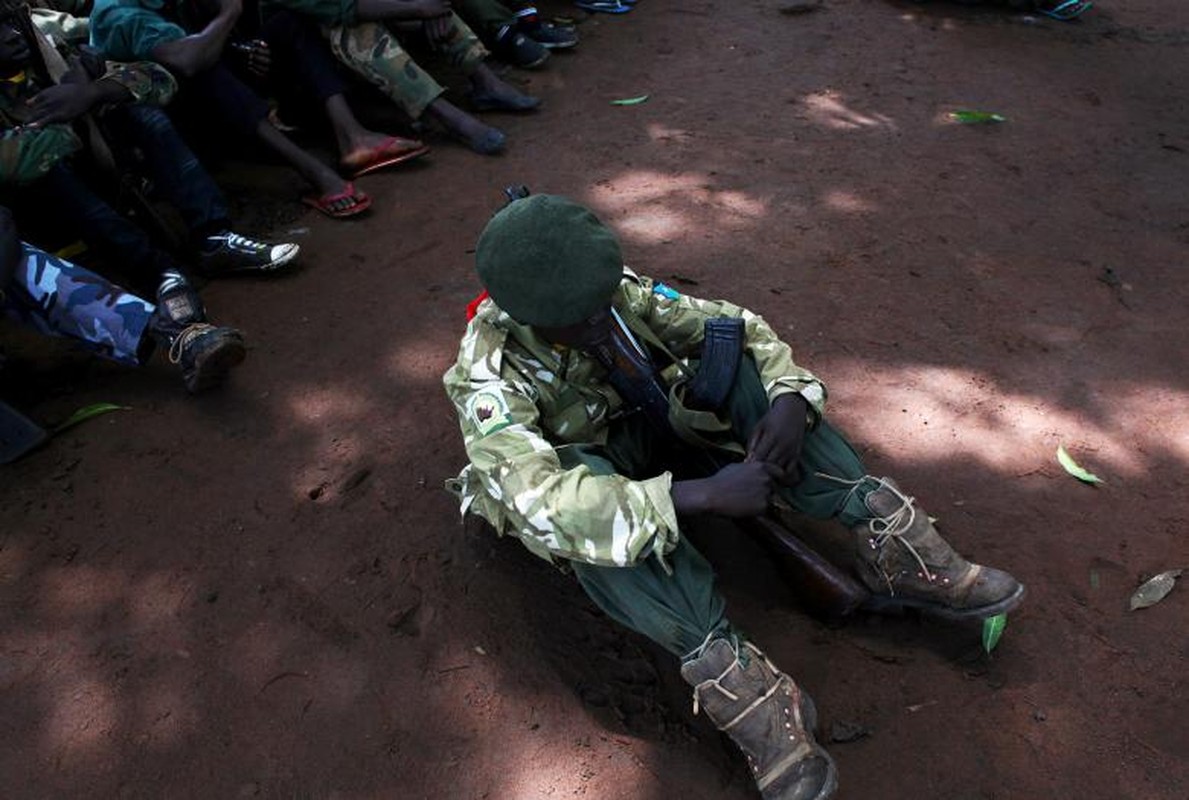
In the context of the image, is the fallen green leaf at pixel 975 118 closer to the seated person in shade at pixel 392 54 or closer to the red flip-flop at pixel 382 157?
the seated person in shade at pixel 392 54

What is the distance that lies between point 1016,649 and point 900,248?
2039mm

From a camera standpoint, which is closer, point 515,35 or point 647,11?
point 515,35

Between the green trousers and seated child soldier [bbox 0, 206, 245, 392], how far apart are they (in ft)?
4.88

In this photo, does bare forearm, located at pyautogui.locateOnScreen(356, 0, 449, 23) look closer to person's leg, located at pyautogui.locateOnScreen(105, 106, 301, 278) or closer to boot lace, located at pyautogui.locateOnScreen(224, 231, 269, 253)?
person's leg, located at pyautogui.locateOnScreen(105, 106, 301, 278)

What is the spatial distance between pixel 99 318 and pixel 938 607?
2.74 metres

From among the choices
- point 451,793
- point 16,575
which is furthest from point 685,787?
point 16,575

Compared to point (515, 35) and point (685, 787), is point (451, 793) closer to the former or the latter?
point (685, 787)

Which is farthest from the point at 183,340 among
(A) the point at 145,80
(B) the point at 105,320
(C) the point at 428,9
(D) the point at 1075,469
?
(D) the point at 1075,469

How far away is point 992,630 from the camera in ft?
7.27

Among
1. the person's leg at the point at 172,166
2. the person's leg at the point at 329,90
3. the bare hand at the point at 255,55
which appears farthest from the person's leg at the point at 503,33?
the person's leg at the point at 172,166

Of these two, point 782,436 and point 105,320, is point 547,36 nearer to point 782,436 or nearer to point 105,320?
point 105,320

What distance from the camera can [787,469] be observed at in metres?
2.16

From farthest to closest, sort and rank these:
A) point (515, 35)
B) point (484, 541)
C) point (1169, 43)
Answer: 1. point (1169, 43)
2. point (515, 35)
3. point (484, 541)

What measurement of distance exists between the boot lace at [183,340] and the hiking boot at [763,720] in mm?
2050
